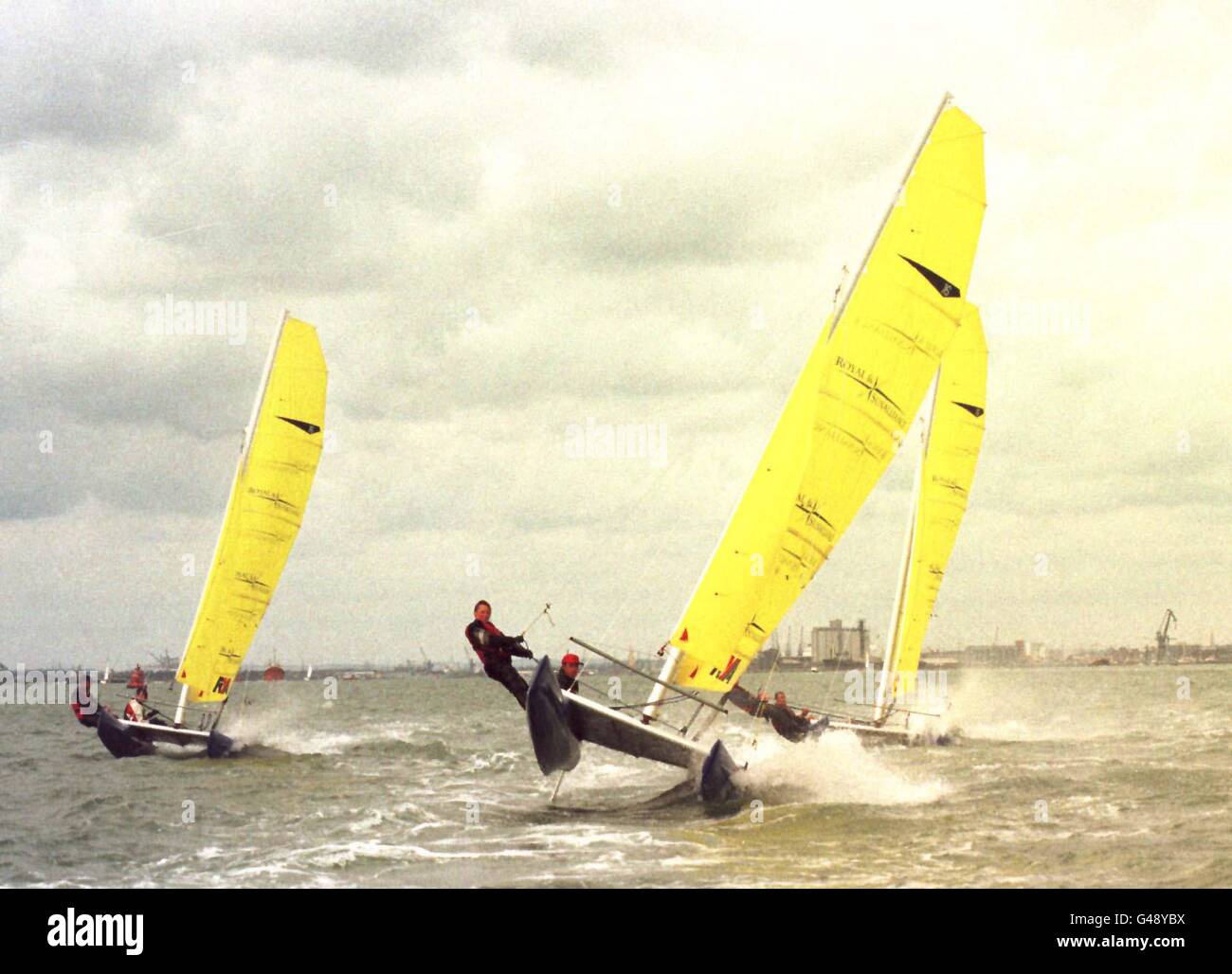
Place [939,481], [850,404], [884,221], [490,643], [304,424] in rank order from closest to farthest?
1. [490,643]
2. [850,404]
3. [884,221]
4. [304,424]
5. [939,481]

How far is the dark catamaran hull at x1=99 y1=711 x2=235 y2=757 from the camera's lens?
32.0m

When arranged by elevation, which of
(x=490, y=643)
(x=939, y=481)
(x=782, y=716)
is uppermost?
(x=939, y=481)

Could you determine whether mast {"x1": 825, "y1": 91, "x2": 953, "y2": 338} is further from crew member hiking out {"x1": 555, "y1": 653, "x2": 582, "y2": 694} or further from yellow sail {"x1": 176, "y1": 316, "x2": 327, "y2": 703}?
yellow sail {"x1": 176, "y1": 316, "x2": 327, "y2": 703}

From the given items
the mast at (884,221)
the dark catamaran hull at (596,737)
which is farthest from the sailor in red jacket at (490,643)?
the mast at (884,221)

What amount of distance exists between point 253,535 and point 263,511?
1.98 feet

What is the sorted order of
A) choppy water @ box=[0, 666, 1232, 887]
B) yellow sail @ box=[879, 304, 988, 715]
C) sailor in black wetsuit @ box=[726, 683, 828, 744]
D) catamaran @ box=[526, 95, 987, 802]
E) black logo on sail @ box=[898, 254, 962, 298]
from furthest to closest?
1. yellow sail @ box=[879, 304, 988, 715]
2. sailor in black wetsuit @ box=[726, 683, 828, 744]
3. black logo on sail @ box=[898, 254, 962, 298]
4. catamaran @ box=[526, 95, 987, 802]
5. choppy water @ box=[0, 666, 1232, 887]

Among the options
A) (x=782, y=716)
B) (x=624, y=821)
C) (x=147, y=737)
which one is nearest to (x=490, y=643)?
(x=624, y=821)

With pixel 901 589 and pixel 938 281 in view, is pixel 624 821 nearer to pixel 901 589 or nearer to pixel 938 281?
pixel 938 281

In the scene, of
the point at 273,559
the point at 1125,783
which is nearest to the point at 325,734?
the point at 273,559

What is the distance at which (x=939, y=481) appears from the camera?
33594 millimetres

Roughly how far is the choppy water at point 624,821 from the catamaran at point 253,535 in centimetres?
90

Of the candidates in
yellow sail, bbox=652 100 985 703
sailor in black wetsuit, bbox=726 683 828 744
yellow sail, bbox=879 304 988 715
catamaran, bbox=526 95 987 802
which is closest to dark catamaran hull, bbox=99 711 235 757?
sailor in black wetsuit, bbox=726 683 828 744

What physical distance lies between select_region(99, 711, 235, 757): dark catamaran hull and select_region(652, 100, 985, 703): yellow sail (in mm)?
15176

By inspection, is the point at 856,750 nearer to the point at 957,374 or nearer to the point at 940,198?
the point at 957,374
